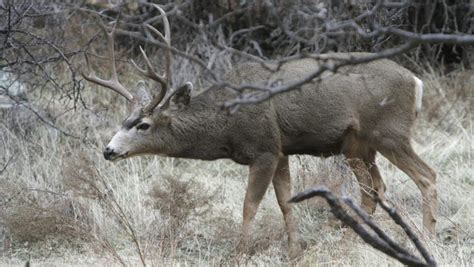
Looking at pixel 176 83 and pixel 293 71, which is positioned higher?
pixel 293 71

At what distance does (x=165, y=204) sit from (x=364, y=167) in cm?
192

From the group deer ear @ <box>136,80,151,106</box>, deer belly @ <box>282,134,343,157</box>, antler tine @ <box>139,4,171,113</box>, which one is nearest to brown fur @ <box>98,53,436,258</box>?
deer belly @ <box>282,134,343,157</box>

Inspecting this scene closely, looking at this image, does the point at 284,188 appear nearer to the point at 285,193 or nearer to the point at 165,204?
the point at 285,193

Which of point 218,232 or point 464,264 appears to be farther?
point 218,232

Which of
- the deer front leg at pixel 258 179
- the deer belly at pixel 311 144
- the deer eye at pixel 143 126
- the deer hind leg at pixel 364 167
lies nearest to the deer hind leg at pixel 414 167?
the deer hind leg at pixel 364 167

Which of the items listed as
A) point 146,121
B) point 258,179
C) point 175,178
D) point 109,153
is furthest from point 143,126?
point 258,179

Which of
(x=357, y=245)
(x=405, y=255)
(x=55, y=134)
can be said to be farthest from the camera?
(x=55, y=134)

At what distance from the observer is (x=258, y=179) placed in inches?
320

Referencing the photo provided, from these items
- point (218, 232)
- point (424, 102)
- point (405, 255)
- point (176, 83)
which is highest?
point (405, 255)

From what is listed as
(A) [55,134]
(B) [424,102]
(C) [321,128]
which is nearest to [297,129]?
(C) [321,128]

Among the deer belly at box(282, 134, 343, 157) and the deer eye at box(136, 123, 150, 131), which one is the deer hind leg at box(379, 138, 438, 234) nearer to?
the deer belly at box(282, 134, 343, 157)

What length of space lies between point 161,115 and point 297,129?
120 centimetres

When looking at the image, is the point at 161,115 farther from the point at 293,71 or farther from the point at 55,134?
the point at 55,134

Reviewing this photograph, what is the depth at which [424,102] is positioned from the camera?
12234 mm
